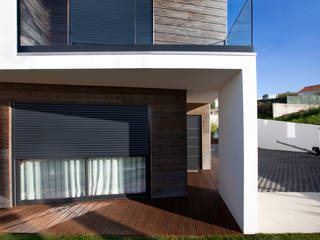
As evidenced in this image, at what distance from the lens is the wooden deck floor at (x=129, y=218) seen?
3.05 metres

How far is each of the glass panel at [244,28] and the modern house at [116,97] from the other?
3 centimetres

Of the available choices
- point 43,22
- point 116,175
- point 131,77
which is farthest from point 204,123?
point 43,22

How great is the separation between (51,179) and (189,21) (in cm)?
537

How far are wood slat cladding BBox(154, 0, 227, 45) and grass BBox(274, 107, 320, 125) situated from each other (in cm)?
1203

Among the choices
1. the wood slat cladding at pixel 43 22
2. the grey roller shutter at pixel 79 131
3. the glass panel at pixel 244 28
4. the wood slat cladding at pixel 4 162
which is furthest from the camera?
the grey roller shutter at pixel 79 131

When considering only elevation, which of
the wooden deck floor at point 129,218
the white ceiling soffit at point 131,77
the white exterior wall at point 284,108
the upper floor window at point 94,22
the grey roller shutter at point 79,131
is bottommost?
the wooden deck floor at point 129,218

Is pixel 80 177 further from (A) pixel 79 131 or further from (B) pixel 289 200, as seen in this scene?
(B) pixel 289 200

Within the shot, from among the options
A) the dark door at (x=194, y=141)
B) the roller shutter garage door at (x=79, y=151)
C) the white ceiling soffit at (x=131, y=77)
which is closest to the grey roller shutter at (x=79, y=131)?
the roller shutter garage door at (x=79, y=151)

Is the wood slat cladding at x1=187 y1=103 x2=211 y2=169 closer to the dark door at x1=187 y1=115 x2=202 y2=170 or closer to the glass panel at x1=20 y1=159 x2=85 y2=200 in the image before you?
the dark door at x1=187 y1=115 x2=202 y2=170

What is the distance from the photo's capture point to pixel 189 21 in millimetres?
5016

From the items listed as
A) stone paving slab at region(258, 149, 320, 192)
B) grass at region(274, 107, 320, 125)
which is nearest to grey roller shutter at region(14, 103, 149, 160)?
stone paving slab at region(258, 149, 320, 192)

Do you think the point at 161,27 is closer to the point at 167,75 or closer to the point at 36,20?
the point at 167,75

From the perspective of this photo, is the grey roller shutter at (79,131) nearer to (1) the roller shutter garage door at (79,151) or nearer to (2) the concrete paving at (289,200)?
(1) the roller shutter garage door at (79,151)

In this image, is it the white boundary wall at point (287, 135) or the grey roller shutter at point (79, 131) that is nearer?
the grey roller shutter at point (79, 131)
